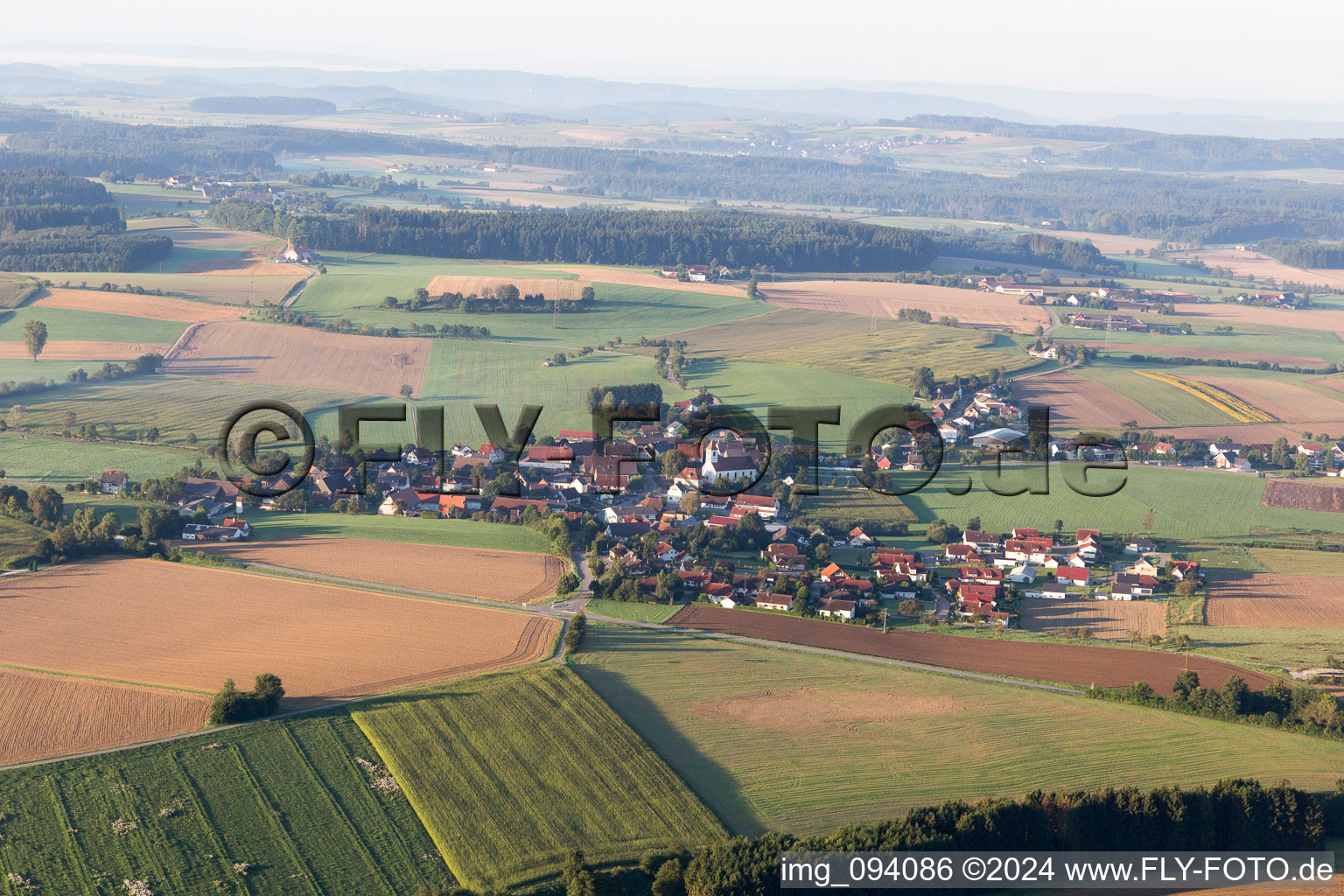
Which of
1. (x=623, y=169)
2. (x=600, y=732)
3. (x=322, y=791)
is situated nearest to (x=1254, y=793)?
(x=600, y=732)

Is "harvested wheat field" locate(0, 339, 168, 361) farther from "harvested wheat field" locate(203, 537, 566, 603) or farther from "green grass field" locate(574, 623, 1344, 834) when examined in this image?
"green grass field" locate(574, 623, 1344, 834)

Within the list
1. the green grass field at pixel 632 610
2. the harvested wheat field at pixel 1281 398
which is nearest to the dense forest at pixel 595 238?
the harvested wheat field at pixel 1281 398

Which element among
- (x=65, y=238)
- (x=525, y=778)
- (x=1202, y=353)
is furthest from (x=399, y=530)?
(x=65, y=238)

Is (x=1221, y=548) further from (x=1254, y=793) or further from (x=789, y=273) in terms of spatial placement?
(x=789, y=273)

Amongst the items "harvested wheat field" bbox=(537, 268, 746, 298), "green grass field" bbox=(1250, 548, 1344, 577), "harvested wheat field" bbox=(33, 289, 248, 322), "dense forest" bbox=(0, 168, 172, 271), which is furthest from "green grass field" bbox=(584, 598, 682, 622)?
"dense forest" bbox=(0, 168, 172, 271)

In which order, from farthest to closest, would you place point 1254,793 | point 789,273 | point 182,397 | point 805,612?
1. point 789,273
2. point 182,397
3. point 805,612
4. point 1254,793

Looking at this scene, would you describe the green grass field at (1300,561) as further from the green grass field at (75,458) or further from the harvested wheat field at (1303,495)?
the green grass field at (75,458)
